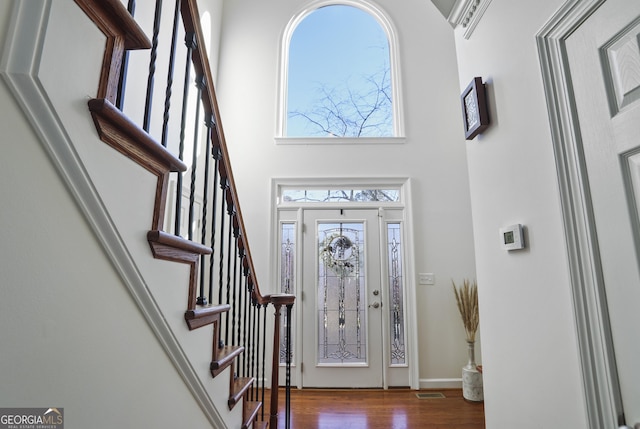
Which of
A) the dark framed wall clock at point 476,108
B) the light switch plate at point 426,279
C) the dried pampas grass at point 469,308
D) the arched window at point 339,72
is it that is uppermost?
the arched window at point 339,72

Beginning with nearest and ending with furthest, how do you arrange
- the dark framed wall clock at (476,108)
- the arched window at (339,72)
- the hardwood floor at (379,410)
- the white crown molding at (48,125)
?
the white crown molding at (48,125) → the dark framed wall clock at (476,108) → the hardwood floor at (379,410) → the arched window at (339,72)

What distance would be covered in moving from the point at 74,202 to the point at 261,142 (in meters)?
3.67

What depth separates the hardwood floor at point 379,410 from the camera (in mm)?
2859

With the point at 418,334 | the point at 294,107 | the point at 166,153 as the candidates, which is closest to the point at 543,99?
the point at 166,153

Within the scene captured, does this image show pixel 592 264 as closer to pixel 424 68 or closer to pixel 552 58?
pixel 552 58

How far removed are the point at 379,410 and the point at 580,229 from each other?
278cm

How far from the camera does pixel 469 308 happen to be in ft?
12.0

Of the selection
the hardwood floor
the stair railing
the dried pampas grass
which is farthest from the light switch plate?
the stair railing

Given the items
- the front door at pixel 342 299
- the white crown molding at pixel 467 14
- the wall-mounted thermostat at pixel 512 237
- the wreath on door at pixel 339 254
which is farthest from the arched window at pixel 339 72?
the wall-mounted thermostat at pixel 512 237

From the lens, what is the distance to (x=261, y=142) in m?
4.20

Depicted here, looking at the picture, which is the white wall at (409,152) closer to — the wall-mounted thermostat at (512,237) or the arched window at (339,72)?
the arched window at (339,72)

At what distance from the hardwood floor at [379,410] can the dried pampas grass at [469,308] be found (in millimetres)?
657

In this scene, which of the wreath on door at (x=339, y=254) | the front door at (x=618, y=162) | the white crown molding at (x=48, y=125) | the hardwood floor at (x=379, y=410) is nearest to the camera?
the white crown molding at (x=48, y=125)

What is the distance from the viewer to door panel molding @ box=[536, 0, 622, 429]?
957mm
